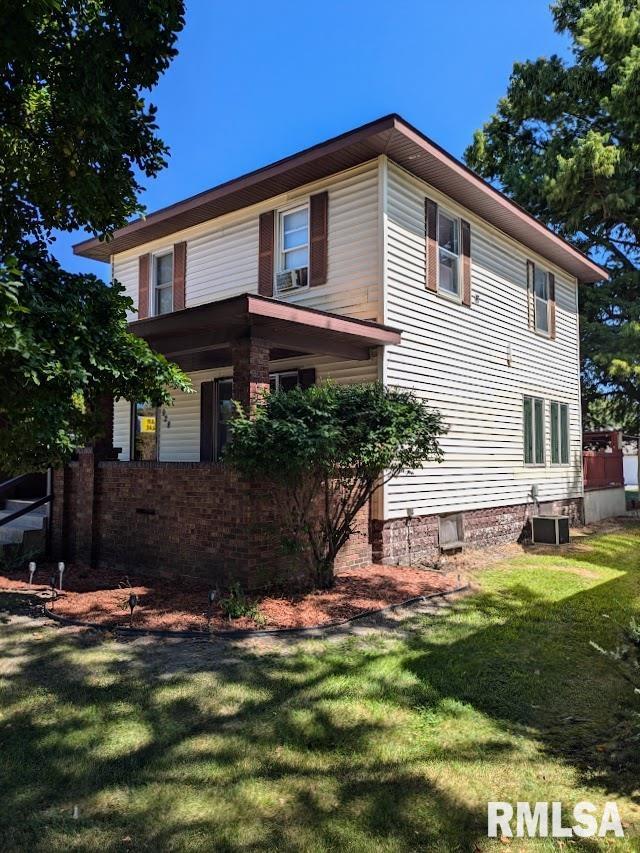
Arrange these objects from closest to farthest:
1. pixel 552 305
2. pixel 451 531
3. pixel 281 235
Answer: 1. pixel 451 531
2. pixel 281 235
3. pixel 552 305

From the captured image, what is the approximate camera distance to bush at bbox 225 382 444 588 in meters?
6.46

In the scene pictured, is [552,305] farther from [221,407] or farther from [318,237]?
[221,407]

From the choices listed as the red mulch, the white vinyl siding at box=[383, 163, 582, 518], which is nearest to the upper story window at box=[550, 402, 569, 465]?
the white vinyl siding at box=[383, 163, 582, 518]

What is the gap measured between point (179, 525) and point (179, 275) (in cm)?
687

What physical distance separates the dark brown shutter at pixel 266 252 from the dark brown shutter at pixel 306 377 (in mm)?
1727

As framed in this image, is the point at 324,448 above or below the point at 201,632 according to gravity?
above

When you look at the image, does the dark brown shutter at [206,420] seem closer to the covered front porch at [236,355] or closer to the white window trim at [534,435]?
the covered front porch at [236,355]

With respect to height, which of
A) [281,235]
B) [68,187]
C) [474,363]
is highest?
[281,235]

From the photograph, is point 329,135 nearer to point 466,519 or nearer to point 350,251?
point 350,251

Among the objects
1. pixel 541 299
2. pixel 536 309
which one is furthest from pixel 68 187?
pixel 541 299

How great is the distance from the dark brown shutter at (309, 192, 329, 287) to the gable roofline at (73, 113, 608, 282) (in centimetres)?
41

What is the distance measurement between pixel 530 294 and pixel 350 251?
6.11 m

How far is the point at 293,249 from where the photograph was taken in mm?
10648

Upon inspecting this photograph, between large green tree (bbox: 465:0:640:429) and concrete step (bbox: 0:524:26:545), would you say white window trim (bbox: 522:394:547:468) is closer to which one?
large green tree (bbox: 465:0:640:429)
